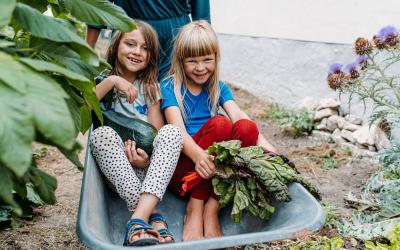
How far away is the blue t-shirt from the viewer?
8.68 ft


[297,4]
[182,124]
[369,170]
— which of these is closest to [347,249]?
[182,124]

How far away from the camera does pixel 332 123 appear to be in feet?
15.1

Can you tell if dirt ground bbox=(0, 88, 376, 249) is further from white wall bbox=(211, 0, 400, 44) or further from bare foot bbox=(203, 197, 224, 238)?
white wall bbox=(211, 0, 400, 44)

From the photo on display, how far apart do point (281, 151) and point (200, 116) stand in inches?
72.3

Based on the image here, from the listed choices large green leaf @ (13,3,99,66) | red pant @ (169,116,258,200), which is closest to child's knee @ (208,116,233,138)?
red pant @ (169,116,258,200)

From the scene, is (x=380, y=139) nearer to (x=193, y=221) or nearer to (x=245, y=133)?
(x=245, y=133)

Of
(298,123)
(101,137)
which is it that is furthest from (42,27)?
(298,123)

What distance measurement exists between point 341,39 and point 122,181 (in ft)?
10.2

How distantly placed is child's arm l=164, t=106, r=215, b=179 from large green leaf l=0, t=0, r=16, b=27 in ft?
4.47

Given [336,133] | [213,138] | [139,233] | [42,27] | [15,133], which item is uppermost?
[42,27]

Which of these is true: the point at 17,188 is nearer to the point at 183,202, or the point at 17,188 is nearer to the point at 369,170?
the point at 183,202

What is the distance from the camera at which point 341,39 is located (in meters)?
4.71

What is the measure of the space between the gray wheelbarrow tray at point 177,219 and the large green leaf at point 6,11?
796 millimetres

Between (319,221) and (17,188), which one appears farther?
(319,221)
